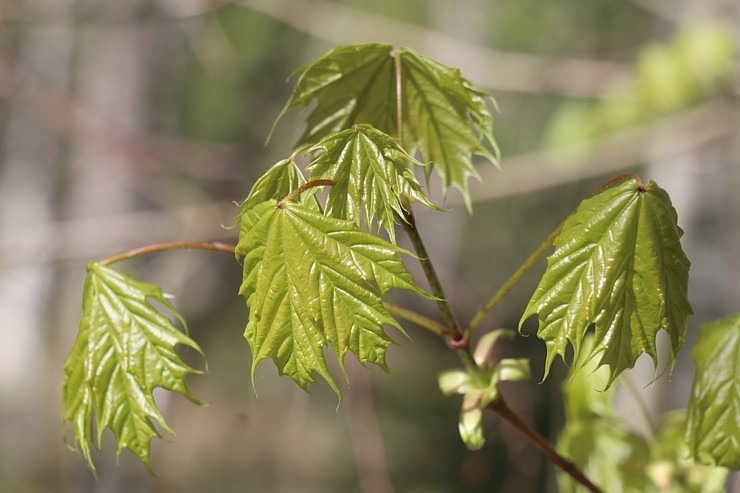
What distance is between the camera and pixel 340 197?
57cm

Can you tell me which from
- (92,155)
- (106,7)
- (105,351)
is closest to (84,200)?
(92,155)

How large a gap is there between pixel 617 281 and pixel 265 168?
2.88m

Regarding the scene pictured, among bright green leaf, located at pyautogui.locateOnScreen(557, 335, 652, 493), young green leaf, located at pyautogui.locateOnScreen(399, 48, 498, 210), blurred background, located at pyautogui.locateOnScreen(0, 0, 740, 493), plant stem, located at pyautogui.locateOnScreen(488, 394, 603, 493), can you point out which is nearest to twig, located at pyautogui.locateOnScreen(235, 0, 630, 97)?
blurred background, located at pyautogui.locateOnScreen(0, 0, 740, 493)

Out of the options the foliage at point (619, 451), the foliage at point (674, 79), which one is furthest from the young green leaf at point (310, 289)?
the foliage at point (674, 79)

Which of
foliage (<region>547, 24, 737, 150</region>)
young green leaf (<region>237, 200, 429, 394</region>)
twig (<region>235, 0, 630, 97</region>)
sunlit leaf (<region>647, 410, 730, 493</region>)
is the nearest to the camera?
young green leaf (<region>237, 200, 429, 394</region>)

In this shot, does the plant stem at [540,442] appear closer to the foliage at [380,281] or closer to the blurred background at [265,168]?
the foliage at [380,281]

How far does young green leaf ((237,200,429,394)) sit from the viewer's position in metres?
0.53

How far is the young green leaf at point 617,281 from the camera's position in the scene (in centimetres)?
53

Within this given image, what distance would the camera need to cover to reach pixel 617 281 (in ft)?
1.75

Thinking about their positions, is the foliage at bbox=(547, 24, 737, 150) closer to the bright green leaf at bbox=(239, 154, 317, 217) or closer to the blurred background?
the blurred background

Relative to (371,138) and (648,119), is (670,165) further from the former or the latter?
(371,138)

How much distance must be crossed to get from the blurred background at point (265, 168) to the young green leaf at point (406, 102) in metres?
1.16

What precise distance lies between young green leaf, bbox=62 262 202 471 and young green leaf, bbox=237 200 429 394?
13 centimetres

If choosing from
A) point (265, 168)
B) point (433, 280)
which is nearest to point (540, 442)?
point (433, 280)
